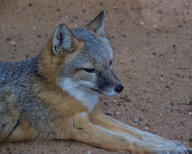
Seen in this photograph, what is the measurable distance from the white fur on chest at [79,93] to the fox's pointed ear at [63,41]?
16.3 inches

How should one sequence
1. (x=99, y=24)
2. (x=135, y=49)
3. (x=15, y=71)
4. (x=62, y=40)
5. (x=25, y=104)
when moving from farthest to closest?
1. (x=135, y=49)
2. (x=99, y=24)
3. (x=15, y=71)
4. (x=25, y=104)
5. (x=62, y=40)

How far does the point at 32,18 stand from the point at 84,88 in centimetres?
415

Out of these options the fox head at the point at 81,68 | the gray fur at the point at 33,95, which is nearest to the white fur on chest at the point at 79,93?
the fox head at the point at 81,68

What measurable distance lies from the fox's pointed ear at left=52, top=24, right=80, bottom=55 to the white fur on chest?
41 cm

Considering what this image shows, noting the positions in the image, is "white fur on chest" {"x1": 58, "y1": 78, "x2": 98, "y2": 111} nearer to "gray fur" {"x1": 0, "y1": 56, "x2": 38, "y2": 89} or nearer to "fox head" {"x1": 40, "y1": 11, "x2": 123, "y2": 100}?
"fox head" {"x1": 40, "y1": 11, "x2": 123, "y2": 100}

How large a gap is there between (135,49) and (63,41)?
316cm

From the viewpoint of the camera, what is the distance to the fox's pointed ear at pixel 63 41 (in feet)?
15.5

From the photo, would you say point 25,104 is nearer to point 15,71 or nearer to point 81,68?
point 15,71

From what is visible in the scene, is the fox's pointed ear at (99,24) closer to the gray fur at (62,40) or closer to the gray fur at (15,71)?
the gray fur at (62,40)

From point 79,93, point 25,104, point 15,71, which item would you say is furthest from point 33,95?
Result: point 79,93

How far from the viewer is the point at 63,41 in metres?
4.79

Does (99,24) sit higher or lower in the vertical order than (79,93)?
higher

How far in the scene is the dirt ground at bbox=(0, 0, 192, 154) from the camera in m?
5.66

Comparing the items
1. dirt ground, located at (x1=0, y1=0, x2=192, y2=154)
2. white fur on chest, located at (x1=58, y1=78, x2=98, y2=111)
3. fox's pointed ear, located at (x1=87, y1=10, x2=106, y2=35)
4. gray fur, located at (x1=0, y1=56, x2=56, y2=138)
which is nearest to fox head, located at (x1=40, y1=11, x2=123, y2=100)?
white fur on chest, located at (x1=58, y1=78, x2=98, y2=111)
